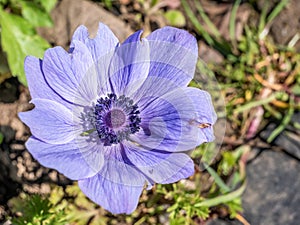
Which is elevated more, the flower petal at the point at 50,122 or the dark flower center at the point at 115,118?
the flower petal at the point at 50,122

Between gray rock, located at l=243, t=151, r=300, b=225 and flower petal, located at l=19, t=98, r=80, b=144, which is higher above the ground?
flower petal, located at l=19, t=98, r=80, b=144

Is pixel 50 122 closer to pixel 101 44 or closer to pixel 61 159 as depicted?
Answer: pixel 61 159

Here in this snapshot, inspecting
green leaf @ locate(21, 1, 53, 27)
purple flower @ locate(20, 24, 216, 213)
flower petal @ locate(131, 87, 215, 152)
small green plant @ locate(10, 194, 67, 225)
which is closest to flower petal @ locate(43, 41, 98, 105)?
purple flower @ locate(20, 24, 216, 213)

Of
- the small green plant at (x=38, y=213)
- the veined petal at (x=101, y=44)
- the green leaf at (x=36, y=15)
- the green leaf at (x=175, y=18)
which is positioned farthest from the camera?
→ the green leaf at (x=175, y=18)

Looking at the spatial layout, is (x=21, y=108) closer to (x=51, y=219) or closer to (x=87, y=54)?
(x=51, y=219)

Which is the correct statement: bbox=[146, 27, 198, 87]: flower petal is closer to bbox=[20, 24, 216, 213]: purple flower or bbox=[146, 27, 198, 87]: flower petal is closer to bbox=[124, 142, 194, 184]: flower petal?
bbox=[20, 24, 216, 213]: purple flower

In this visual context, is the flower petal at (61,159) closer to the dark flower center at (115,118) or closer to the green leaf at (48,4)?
the dark flower center at (115,118)

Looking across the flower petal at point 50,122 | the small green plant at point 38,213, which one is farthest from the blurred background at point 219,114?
the flower petal at point 50,122

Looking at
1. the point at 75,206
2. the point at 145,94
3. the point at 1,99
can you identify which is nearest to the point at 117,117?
the point at 145,94
